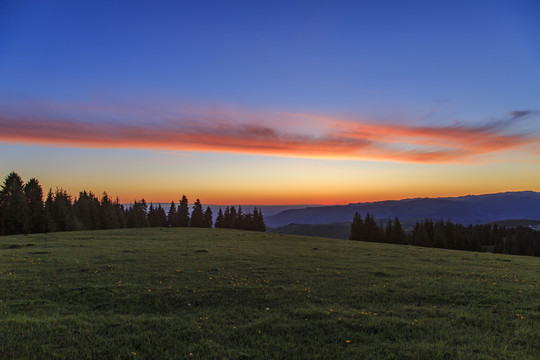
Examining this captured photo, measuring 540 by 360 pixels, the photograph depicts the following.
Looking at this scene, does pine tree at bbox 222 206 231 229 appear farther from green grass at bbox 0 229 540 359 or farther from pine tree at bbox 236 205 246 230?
green grass at bbox 0 229 540 359

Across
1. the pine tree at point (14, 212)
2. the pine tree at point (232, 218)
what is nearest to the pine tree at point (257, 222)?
the pine tree at point (232, 218)

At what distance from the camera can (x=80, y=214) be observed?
7731cm

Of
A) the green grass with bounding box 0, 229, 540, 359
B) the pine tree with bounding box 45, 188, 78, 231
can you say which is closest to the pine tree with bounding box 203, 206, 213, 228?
the pine tree with bounding box 45, 188, 78, 231

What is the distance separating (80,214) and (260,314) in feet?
283

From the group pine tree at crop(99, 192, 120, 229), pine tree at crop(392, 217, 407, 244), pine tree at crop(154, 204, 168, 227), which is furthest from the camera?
pine tree at crop(154, 204, 168, 227)

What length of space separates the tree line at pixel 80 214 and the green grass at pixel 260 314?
193 feet

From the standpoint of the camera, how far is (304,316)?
9883 mm

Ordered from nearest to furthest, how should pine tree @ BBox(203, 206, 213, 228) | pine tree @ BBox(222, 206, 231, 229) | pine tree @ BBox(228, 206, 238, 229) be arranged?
1. pine tree @ BBox(203, 206, 213, 228)
2. pine tree @ BBox(228, 206, 238, 229)
3. pine tree @ BBox(222, 206, 231, 229)

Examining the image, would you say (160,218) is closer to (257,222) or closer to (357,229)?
(257,222)

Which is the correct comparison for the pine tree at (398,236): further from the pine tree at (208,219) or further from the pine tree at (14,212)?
the pine tree at (14,212)

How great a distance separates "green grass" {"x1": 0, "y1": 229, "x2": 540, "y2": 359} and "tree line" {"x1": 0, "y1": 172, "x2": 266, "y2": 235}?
5894 cm

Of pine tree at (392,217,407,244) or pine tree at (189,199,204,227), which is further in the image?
pine tree at (189,199,204,227)

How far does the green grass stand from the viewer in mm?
7484

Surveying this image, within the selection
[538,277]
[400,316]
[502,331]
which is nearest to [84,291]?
[400,316]
